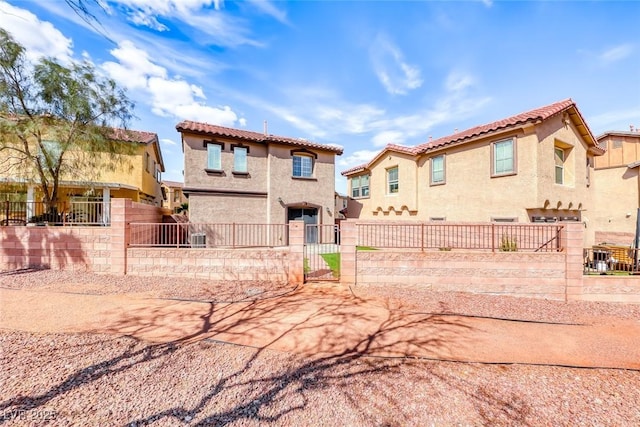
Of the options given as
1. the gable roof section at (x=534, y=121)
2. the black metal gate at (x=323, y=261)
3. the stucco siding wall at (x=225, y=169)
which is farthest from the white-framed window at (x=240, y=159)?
the gable roof section at (x=534, y=121)

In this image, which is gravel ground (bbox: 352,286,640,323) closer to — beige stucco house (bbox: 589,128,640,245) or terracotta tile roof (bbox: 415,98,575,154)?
terracotta tile roof (bbox: 415,98,575,154)

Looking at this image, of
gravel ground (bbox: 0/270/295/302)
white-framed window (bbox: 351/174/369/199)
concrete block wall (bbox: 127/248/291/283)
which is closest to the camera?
gravel ground (bbox: 0/270/295/302)

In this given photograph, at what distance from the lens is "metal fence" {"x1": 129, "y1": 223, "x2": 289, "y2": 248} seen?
8.25m

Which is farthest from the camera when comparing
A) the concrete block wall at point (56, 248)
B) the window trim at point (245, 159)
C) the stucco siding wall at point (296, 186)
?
the stucco siding wall at point (296, 186)

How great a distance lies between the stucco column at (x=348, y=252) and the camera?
7.20m

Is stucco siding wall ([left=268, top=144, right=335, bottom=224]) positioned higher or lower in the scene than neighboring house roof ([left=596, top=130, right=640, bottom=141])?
lower

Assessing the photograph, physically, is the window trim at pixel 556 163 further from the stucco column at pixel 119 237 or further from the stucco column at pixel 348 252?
the stucco column at pixel 119 237

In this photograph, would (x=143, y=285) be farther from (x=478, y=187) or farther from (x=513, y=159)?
(x=513, y=159)

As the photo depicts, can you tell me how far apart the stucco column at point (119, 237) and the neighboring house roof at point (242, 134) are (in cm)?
573

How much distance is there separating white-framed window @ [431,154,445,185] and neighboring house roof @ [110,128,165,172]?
15.2m

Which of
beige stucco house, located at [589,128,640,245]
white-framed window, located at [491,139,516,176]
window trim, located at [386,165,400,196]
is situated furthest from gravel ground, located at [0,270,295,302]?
beige stucco house, located at [589,128,640,245]

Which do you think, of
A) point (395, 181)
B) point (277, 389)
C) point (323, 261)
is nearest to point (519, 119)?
point (395, 181)

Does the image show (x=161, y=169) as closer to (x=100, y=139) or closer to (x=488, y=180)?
(x=100, y=139)

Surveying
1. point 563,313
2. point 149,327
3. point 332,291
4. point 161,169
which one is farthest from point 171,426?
point 161,169
